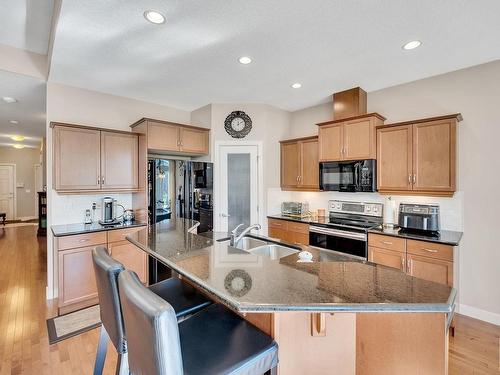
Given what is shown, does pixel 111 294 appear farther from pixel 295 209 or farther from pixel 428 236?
pixel 295 209

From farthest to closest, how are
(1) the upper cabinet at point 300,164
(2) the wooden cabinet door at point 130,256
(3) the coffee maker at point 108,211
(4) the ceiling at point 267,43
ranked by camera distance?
(1) the upper cabinet at point 300,164 → (3) the coffee maker at point 108,211 → (2) the wooden cabinet door at point 130,256 → (4) the ceiling at point 267,43

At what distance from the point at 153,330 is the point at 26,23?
126 inches

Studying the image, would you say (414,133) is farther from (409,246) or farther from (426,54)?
(409,246)

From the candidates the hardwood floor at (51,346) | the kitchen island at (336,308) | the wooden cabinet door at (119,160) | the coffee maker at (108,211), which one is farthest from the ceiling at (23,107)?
the kitchen island at (336,308)

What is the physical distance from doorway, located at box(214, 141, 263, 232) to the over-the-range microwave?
103cm

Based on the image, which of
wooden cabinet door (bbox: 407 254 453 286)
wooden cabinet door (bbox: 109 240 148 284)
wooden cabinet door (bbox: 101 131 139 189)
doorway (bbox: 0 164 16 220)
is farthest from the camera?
doorway (bbox: 0 164 16 220)

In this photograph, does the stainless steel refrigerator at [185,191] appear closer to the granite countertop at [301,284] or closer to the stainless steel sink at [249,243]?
the stainless steel sink at [249,243]

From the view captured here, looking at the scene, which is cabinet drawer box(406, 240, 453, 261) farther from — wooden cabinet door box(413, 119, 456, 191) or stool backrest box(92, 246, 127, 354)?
stool backrest box(92, 246, 127, 354)

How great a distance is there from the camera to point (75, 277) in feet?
9.52

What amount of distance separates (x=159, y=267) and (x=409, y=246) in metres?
3.05

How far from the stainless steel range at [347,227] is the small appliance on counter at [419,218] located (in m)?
0.39

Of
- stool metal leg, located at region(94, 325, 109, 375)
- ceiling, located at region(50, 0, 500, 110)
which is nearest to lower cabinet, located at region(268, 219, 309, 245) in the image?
ceiling, located at region(50, 0, 500, 110)

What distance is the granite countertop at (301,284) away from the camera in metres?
0.92

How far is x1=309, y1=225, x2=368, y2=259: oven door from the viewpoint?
3.08 m
